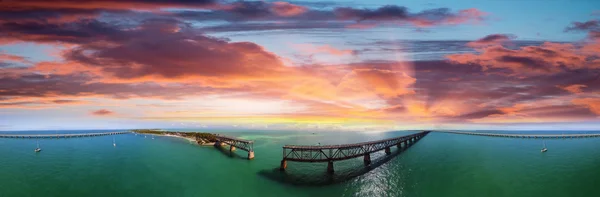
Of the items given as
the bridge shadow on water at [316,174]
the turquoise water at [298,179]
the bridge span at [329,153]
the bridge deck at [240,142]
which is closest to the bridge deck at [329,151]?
the bridge span at [329,153]

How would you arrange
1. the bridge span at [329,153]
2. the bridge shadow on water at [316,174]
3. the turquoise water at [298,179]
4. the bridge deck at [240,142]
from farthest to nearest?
the bridge deck at [240,142] < the bridge span at [329,153] < the bridge shadow on water at [316,174] < the turquoise water at [298,179]

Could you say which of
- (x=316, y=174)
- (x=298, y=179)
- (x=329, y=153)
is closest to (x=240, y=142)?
(x=316, y=174)

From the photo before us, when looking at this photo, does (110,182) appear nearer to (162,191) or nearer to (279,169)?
(162,191)

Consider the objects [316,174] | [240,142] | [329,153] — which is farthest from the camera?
[240,142]

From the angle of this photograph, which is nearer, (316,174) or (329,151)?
(316,174)

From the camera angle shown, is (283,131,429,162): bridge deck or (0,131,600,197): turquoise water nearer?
(0,131,600,197): turquoise water

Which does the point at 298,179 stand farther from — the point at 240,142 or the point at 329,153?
the point at 240,142

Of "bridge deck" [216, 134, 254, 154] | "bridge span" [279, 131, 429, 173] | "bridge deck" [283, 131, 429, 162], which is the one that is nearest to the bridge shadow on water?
"bridge span" [279, 131, 429, 173]

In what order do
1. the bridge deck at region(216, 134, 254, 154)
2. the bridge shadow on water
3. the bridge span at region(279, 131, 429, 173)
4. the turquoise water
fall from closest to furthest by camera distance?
the turquoise water
the bridge shadow on water
the bridge span at region(279, 131, 429, 173)
the bridge deck at region(216, 134, 254, 154)

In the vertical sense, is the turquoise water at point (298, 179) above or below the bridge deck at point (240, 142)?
below

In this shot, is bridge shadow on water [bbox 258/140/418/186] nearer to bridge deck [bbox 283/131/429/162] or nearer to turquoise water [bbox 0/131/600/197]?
turquoise water [bbox 0/131/600/197]

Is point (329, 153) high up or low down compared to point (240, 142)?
up

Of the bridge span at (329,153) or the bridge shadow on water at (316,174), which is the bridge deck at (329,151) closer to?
the bridge span at (329,153)
